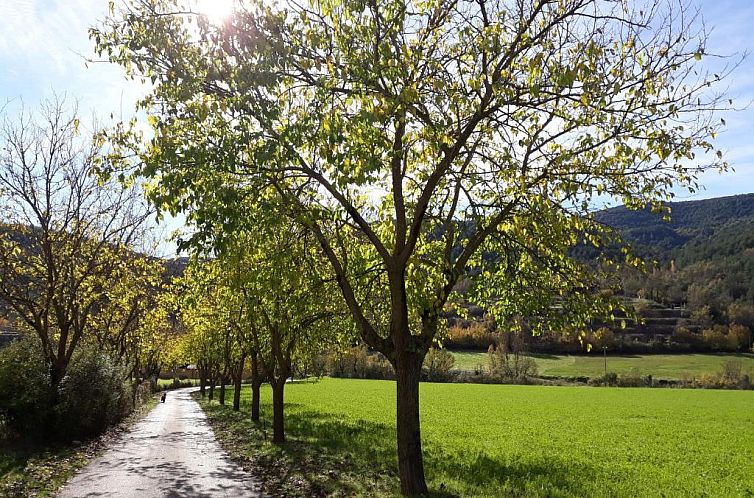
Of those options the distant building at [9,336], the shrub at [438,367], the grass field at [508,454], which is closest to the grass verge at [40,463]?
the grass field at [508,454]

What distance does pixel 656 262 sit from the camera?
374 inches

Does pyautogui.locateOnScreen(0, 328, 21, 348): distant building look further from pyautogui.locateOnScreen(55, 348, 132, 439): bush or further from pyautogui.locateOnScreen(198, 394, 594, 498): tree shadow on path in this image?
pyautogui.locateOnScreen(198, 394, 594, 498): tree shadow on path

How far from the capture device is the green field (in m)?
118

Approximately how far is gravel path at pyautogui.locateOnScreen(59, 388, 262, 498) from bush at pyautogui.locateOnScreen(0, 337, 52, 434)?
8.77 feet

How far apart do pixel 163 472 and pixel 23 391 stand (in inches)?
290

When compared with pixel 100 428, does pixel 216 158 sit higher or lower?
higher

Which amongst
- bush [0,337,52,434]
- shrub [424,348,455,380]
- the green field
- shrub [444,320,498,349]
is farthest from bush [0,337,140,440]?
shrub [444,320,498,349]

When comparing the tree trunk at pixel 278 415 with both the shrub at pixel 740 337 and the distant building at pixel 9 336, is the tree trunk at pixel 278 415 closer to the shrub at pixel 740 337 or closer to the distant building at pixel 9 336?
the distant building at pixel 9 336

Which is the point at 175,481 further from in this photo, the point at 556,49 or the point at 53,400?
the point at 556,49

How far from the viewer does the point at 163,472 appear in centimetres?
1414

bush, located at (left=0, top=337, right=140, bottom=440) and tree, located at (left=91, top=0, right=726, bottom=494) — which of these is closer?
tree, located at (left=91, top=0, right=726, bottom=494)

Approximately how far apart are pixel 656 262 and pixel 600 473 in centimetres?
1110

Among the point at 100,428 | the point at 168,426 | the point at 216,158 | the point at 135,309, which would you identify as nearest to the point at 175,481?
the point at 216,158

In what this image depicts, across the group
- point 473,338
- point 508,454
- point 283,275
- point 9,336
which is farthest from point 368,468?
point 473,338
